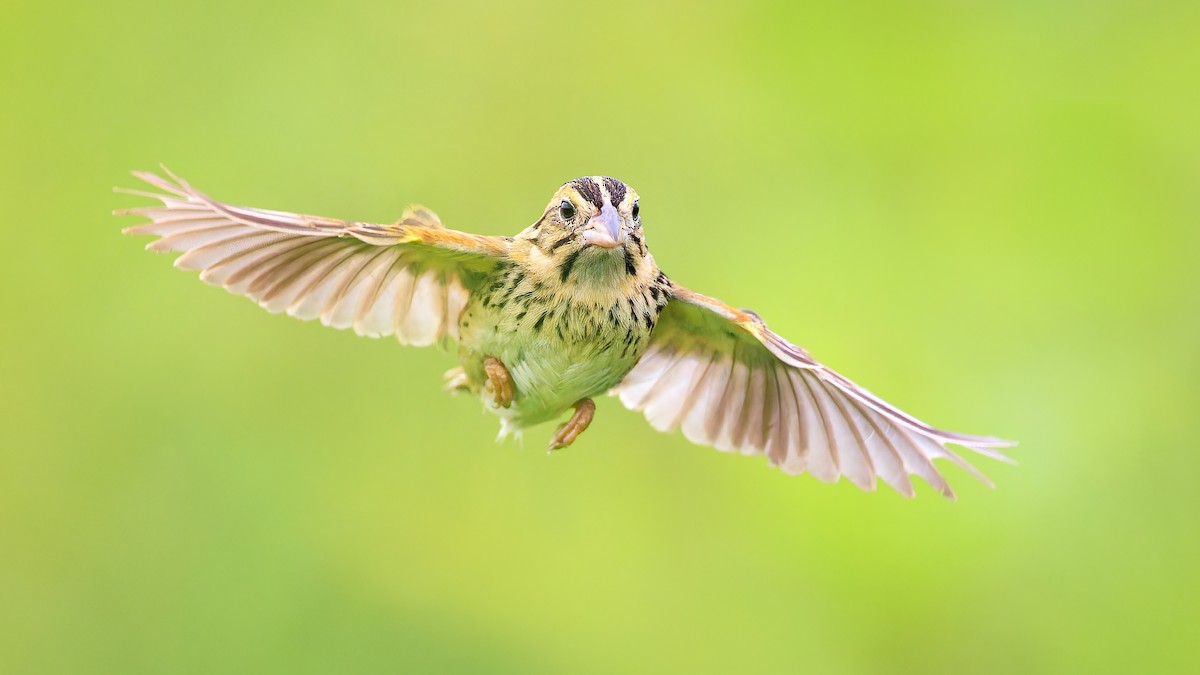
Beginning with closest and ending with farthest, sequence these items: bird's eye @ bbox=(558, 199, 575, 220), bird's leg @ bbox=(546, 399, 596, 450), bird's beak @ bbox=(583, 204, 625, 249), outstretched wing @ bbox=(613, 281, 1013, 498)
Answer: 1. bird's beak @ bbox=(583, 204, 625, 249)
2. bird's eye @ bbox=(558, 199, 575, 220)
3. bird's leg @ bbox=(546, 399, 596, 450)
4. outstretched wing @ bbox=(613, 281, 1013, 498)

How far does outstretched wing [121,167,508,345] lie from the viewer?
16.2 ft

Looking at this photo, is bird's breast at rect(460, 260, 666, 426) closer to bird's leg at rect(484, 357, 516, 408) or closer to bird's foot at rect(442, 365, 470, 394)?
bird's leg at rect(484, 357, 516, 408)

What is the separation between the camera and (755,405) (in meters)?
6.18

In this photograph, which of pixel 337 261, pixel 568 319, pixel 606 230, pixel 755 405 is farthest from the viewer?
pixel 755 405

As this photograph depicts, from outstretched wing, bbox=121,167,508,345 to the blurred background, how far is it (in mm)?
3344

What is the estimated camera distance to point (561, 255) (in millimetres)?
5043

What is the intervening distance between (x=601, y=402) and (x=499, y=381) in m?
4.19

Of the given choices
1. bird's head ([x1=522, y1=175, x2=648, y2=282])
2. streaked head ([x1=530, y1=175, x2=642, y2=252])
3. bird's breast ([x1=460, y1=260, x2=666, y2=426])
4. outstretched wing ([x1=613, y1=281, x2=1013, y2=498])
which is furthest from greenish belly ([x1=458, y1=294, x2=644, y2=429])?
outstretched wing ([x1=613, y1=281, x2=1013, y2=498])

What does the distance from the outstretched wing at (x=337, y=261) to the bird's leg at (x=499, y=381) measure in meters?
0.38

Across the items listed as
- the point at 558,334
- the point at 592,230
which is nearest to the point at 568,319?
the point at 558,334

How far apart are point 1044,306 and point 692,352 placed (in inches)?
181

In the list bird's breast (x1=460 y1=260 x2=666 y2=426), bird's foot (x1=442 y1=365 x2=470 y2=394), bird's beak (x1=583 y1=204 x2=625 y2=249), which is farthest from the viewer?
bird's foot (x1=442 y1=365 x2=470 y2=394)

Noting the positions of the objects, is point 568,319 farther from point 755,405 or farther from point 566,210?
point 755,405

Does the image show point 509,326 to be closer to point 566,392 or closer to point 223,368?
point 566,392
